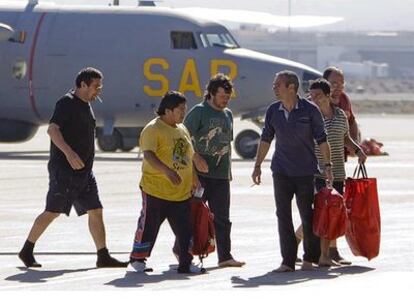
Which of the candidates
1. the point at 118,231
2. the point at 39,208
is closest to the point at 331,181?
the point at 118,231

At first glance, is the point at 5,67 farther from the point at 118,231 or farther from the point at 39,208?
the point at 118,231

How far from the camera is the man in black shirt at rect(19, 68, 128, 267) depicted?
49.9 ft

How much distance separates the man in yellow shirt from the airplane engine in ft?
67.2

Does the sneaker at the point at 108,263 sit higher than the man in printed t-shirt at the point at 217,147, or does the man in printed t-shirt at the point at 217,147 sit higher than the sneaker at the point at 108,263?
the man in printed t-shirt at the point at 217,147

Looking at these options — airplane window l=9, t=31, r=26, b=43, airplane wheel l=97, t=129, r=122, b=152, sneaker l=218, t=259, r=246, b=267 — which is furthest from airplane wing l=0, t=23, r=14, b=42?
sneaker l=218, t=259, r=246, b=267

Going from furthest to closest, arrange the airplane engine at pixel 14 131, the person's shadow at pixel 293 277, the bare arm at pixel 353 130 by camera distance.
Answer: the airplane engine at pixel 14 131
the bare arm at pixel 353 130
the person's shadow at pixel 293 277

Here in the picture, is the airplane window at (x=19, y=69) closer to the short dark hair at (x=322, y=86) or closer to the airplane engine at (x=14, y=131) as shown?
the airplane engine at (x=14, y=131)

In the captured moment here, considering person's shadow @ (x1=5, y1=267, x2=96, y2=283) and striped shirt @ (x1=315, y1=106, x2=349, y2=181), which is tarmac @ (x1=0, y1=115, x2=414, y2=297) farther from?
striped shirt @ (x1=315, y1=106, x2=349, y2=181)

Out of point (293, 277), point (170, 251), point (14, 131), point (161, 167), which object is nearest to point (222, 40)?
point (14, 131)

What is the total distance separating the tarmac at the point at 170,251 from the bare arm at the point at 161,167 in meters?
0.84

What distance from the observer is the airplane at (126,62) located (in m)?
34.1

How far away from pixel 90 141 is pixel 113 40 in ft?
62.6

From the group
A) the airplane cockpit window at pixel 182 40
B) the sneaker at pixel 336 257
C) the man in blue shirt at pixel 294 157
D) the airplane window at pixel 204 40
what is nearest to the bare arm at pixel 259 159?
the man in blue shirt at pixel 294 157

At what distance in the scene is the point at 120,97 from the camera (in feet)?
113
